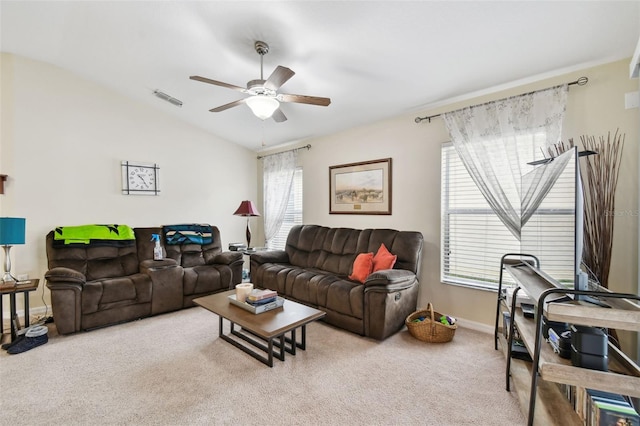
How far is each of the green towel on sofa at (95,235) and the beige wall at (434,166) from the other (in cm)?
257

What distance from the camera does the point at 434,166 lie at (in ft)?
10.9

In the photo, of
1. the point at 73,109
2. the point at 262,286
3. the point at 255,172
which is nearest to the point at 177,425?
the point at 262,286

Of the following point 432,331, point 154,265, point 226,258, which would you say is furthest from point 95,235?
point 432,331

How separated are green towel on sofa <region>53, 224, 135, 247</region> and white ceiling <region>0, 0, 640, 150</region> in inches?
75.2

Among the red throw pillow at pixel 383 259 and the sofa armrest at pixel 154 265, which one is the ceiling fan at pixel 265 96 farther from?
the sofa armrest at pixel 154 265

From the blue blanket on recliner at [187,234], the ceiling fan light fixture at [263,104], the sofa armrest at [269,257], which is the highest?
the ceiling fan light fixture at [263,104]

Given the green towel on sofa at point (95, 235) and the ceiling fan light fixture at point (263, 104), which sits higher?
the ceiling fan light fixture at point (263, 104)

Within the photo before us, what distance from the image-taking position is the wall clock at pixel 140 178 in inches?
162

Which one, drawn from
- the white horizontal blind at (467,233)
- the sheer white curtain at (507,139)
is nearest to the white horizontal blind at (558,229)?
the sheer white curtain at (507,139)

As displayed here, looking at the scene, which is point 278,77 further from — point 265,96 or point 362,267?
point 362,267

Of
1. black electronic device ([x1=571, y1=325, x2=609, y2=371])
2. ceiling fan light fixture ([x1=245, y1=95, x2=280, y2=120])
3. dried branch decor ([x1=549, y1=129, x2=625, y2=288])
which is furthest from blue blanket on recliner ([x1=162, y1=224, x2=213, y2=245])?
dried branch decor ([x1=549, y1=129, x2=625, y2=288])

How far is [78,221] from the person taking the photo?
148 inches

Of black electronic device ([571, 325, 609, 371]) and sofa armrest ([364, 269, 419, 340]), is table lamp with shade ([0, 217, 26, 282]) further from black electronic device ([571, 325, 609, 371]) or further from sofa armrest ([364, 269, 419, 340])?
black electronic device ([571, 325, 609, 371])

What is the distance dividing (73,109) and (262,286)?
11.1ft
